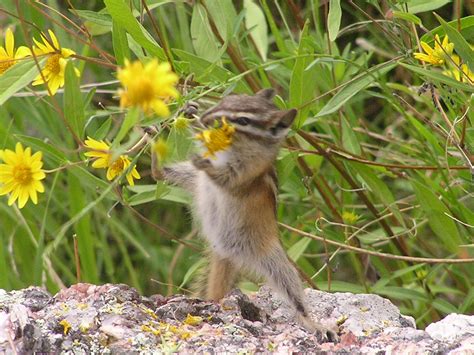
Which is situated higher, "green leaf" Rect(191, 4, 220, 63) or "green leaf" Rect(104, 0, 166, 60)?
"green leaf" Rect(104, 0, 166, 60)

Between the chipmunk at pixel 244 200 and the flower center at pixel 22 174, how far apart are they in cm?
66

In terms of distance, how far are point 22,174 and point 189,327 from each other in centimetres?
75

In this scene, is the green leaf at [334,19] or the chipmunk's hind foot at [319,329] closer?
the chipmunk's hind foot at [319,329]

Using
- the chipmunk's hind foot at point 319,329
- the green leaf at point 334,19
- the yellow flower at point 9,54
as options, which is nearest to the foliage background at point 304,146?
the green leaf at point 334,19

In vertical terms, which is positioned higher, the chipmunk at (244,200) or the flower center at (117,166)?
the flower center at (117,166)

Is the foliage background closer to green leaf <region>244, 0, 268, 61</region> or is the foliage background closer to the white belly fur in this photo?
green leaf <region>244, 0, 268, 61</region>

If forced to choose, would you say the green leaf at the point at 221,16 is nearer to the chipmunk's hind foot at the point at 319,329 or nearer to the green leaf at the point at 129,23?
the green leaf at the point at 129,23

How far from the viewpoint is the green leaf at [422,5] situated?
11.8ft

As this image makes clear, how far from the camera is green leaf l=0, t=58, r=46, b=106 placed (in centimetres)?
297

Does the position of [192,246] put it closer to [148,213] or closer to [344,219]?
[344,219]

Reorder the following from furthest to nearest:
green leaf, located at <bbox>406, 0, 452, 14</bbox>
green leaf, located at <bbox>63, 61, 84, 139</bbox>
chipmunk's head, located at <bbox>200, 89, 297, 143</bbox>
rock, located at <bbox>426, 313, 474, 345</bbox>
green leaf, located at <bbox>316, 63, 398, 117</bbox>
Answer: green leaf, located at <bbox>406, 0, 452, 14</bbox> < green leaf, located at <bbox>316, 63, 398, 117</bbox> < chipmunk's head, located at <bbox>200, 89, 297, 143</bbox> < green leaf, located at <bbox>63, 61, 84, 139</bbox> < rock, located at <bbox>426, 313, 474, 345</bbox>

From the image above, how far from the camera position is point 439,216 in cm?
365

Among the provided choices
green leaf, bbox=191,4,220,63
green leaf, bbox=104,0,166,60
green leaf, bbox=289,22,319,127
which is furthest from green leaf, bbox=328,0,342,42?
green leaf, bbox=104,0,166,60

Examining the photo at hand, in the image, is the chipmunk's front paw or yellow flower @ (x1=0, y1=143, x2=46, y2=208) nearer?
yellow flower @ (x1=0, y1=143, x2=46, y2=208)
